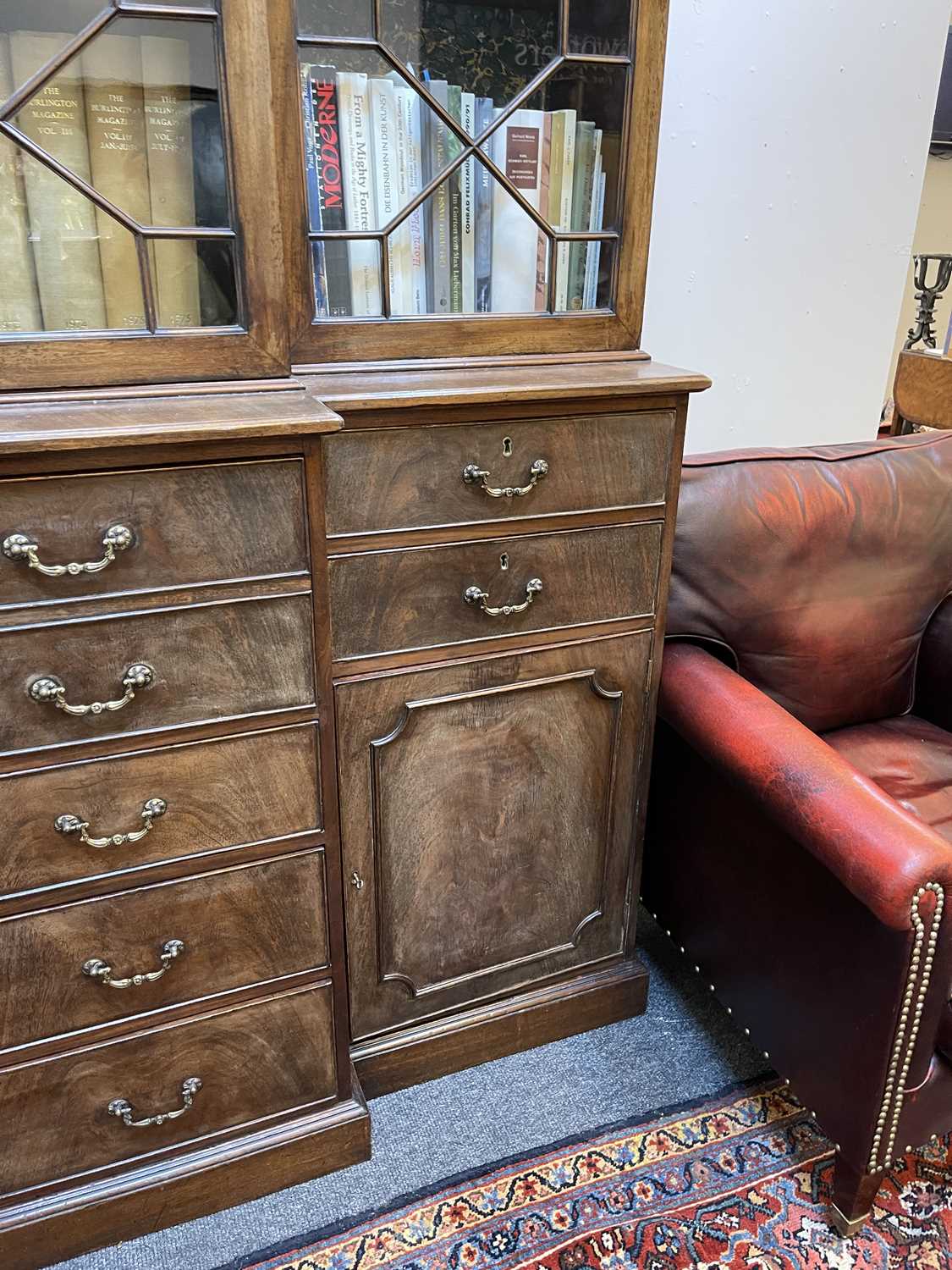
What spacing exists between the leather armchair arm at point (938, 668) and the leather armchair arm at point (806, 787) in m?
0.50

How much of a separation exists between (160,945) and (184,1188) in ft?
1.24

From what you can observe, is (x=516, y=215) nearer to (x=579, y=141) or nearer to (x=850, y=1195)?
(x=579, y=141)

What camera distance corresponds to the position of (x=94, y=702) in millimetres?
979

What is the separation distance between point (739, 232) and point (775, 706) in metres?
0.94

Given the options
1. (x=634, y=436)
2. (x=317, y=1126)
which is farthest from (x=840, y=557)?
(x=317, y=1126)

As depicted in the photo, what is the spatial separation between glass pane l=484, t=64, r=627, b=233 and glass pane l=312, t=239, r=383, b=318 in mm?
200

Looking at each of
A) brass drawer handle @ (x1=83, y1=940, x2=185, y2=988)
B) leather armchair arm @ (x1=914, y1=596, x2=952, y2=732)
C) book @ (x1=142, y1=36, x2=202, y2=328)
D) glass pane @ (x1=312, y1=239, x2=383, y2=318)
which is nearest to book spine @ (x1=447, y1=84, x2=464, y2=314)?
glass pane @ (x1=312, y1=239, x2=383, y2=318)

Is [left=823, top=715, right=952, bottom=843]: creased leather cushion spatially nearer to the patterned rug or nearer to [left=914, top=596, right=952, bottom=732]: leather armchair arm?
[left=914, top=596, right=952, bottom=732]: leather armchair arm

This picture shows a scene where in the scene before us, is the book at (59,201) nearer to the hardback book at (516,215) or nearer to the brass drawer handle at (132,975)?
the hardback book at (516,215)

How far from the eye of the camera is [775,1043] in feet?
4.32

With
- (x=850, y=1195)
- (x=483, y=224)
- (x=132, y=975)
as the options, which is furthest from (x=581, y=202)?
(x=850, y=1195)

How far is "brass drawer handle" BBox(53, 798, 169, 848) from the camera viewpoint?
1.00 metres

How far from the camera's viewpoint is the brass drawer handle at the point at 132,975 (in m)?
1.07

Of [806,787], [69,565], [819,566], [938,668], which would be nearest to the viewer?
[69,565]
